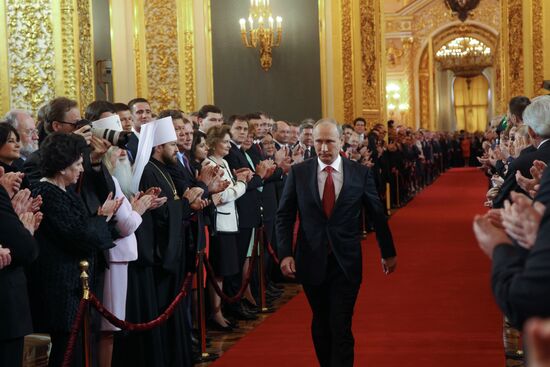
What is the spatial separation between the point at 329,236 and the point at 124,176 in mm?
1656

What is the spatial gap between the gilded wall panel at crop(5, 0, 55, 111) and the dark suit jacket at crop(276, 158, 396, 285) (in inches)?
186

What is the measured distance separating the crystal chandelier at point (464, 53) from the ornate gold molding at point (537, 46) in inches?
841

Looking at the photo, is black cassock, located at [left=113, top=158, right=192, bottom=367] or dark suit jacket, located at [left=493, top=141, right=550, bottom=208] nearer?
dark suit jacket, located at [left=493, top=141, right=550, bottom=208]

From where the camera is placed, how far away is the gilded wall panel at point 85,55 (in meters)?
10.8

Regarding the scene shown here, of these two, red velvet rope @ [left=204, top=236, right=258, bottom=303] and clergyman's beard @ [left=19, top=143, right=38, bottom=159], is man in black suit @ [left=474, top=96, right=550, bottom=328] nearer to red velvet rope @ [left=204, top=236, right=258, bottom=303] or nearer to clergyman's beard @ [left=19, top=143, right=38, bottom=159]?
clergyman's beard @ [left=19, top=143, right=38, bottom=159]

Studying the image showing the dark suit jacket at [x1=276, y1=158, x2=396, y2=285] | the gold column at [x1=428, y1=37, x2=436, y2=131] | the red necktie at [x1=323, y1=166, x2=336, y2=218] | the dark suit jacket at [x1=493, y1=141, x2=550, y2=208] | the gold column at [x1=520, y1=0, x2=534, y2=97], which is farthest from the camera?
the gold column at [x1=428, y1=37, x2=436, y2=131]

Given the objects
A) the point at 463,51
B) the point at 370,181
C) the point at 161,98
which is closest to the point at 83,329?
the point at 370,181

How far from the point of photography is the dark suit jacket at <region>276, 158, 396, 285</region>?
21.6ft

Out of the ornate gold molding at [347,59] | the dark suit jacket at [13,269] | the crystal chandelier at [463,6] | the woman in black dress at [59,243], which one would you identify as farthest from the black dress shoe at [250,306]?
the crystal chandelier at [463,6]

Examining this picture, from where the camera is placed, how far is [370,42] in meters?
21.3

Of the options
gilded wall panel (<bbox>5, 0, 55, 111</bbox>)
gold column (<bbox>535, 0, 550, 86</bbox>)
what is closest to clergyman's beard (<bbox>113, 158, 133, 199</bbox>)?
gilded wall panel (<bbox>5, 0, 55, 111</bbox>)

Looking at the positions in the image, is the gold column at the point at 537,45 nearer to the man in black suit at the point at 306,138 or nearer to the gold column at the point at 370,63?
the gold column at the point at 370,63

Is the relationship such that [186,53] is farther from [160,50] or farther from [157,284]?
[157,284]

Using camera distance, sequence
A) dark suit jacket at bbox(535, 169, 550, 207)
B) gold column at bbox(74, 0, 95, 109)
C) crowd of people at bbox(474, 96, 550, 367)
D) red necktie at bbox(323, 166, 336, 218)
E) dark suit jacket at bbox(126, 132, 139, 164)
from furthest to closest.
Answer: gold column at bbox(74, 0, 95, 109)
dark suit jacket at bbox(126, 132, 139, 164)
red necktie at bbox(323, 166, 336, 218)
dark suit jacket at bbox(535, 169, 550, 207)
crowd of people at bbox(474, 96, 550, 367)
